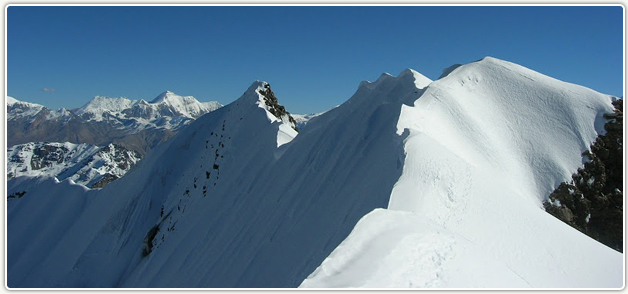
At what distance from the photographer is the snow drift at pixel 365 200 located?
8.83 meters

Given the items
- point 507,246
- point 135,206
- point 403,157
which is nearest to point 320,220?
point 403,157

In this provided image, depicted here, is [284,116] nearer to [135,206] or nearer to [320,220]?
[135,206]

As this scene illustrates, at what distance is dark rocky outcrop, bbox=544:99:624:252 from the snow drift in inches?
30.0

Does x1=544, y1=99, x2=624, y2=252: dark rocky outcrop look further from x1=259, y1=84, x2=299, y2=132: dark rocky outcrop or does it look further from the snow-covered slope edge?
x1=259, y1=84, x2=299, y2=132: dark rocky outcrop

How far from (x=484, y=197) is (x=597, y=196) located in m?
11.6

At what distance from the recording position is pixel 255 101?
42.6 metres

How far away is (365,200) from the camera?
13867mm

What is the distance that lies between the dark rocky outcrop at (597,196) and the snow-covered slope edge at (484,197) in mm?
659

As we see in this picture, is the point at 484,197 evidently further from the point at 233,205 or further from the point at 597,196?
the point at 233,205

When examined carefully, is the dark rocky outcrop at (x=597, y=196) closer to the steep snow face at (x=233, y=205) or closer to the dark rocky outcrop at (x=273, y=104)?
the steep snow face at (x=233, y=205)

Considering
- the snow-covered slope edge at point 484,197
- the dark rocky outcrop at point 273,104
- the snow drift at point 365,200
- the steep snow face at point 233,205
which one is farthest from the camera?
the dark rocky outcrop at point 273,104

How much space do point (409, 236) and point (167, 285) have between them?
2188 cm

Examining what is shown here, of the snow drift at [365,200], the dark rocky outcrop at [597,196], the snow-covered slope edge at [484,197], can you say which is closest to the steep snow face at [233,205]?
the snow drift at [365,200]

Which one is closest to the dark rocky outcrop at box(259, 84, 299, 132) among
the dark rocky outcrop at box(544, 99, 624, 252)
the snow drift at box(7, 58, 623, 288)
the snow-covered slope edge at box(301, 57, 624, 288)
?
the snow drift at box(7, 58, 623, 288)
